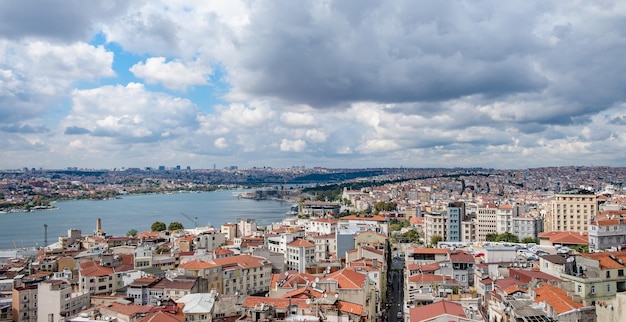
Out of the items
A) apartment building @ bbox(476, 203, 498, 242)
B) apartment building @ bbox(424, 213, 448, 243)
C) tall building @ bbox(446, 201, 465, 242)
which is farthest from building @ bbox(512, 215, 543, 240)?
apartment building @ bbox(424, 213, 448, 243)

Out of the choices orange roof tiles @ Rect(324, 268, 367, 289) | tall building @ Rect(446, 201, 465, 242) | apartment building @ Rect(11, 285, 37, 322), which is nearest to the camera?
orange roof tiles @ Rect(324, 268, 367, 289)

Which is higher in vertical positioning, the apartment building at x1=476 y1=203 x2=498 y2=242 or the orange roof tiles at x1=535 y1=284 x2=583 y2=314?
the orange roof tiles at x1=535 y1=284 x2=583 y2=314

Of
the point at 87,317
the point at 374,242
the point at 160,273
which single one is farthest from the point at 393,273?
the point at 87,317

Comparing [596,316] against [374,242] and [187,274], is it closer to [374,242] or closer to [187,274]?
[187,274]

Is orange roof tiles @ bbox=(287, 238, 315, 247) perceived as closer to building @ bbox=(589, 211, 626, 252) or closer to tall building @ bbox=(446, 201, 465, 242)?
building @ bbox=(589, 211, 626, 252)

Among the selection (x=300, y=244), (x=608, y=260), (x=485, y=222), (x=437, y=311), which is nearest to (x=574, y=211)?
(x=485, y=222)

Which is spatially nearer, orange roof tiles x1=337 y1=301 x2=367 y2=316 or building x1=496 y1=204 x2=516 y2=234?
orange roof tiles x1=337 y1=301 x2=367 y2=316

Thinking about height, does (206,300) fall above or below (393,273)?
above

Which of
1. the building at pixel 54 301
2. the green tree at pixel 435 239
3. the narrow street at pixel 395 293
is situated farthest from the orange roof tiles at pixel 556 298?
the green tree at pixel 435 239

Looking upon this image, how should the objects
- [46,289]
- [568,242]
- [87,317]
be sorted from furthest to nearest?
[568,242] < [46,289] < [87,317]
